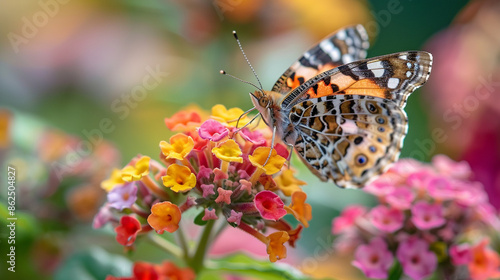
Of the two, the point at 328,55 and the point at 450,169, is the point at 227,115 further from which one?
the point at 450,169

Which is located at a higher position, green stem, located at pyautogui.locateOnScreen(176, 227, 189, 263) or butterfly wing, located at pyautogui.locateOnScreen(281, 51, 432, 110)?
butterfly wing, located at pyautogui.locateOnScreen(281, 51, 432, 110)

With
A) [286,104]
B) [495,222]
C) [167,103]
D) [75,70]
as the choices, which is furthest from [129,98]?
[495,222]

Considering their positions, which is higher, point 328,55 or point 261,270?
point 328,55

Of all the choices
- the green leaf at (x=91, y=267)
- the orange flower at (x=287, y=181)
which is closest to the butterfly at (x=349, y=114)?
the orange flower at (x=287, y=181)

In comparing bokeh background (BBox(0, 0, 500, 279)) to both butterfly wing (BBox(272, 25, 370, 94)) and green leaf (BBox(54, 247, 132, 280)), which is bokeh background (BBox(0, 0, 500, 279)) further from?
butterfly wing (BBox(272, 25, 370, 94))

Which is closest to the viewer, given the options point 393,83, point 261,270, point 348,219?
point 261,270

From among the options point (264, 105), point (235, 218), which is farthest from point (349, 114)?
point (235, 218)

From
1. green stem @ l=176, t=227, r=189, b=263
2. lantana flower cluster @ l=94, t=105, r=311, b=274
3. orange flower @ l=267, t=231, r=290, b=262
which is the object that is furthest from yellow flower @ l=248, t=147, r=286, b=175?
green stem @ l=176, t=227, r=189, b=263
